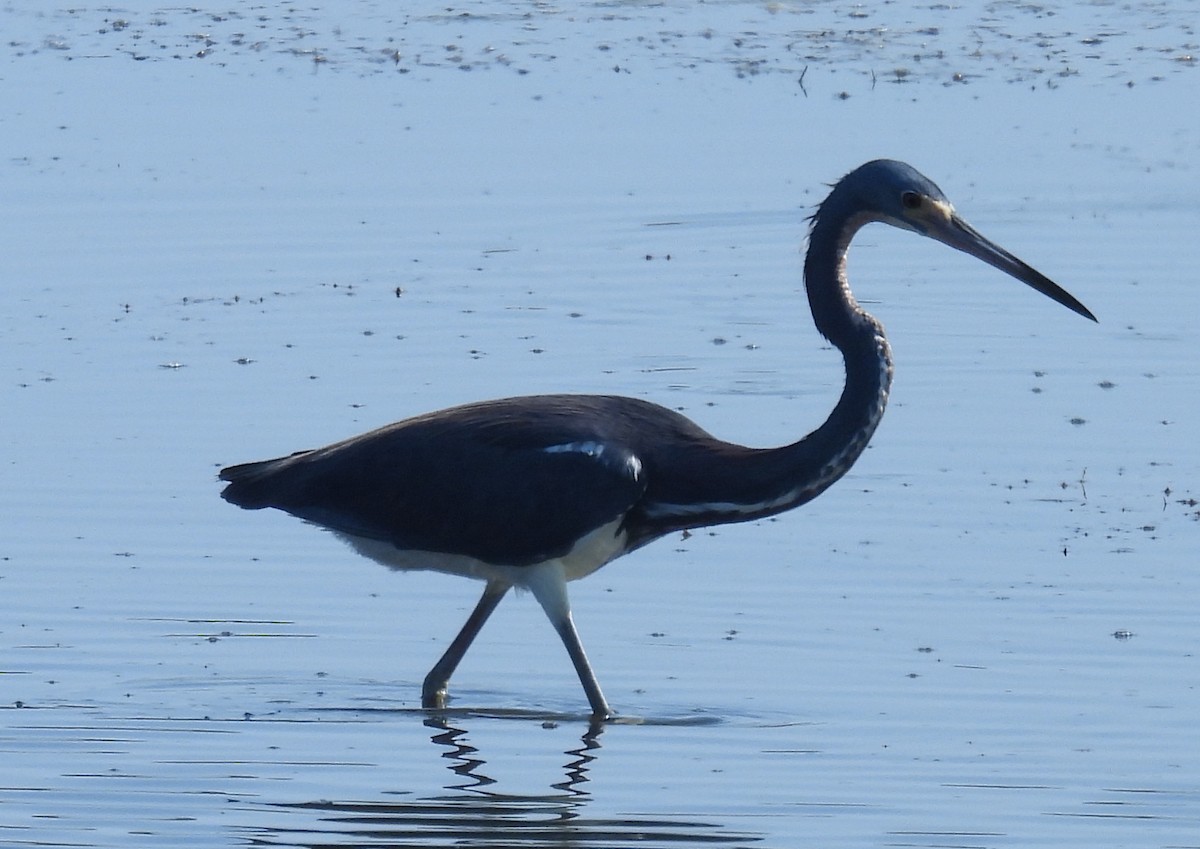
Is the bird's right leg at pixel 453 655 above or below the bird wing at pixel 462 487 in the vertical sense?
below

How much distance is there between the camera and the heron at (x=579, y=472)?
767 centimetres

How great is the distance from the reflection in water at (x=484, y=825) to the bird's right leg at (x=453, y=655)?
63 cm

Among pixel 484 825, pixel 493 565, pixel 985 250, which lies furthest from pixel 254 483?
pixel 985 250

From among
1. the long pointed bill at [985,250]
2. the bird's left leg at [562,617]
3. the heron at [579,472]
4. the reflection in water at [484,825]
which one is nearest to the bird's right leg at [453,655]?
the heron at [579,472]

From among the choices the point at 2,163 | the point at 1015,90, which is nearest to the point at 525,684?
the point at 2,163

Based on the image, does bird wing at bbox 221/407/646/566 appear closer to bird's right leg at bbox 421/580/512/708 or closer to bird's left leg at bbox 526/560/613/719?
bird's left leg at bbox 526/560/613/719

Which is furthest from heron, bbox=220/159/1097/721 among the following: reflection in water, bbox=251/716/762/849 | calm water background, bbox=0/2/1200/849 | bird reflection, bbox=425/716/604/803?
reflection in water, bbox=251/716/762/849

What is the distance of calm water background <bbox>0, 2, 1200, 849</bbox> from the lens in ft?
23.8

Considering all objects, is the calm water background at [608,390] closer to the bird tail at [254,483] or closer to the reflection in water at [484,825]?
the reflection in water at [484,825]

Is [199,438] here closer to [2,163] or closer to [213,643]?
[213,643]

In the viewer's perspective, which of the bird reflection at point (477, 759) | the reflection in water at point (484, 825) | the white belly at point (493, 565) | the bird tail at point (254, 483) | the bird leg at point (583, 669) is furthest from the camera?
the bird tail at point (254, 483)

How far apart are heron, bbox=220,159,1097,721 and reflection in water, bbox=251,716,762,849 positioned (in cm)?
60

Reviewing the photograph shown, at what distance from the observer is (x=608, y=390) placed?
11000 millimetres

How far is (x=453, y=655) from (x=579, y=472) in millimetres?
738
